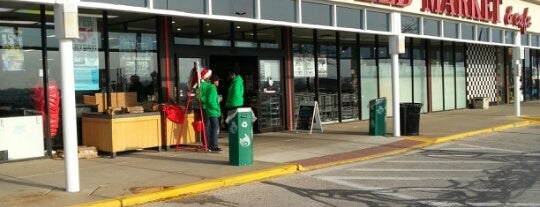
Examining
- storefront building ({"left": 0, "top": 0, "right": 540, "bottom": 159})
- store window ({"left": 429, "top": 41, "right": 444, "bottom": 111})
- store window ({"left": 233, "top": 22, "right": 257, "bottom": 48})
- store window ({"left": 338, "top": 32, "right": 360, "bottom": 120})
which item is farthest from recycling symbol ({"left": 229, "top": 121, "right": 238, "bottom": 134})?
store window ({"left": 429, "top": 41, "right": 444, "bottom": 111})

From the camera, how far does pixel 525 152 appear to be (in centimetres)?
1260

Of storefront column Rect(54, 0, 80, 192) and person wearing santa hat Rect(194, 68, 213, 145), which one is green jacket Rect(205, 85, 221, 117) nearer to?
person wearing santa hat Rect(194, 68, 213, 145)

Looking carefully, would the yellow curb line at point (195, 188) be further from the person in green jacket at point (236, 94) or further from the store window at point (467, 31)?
→ the store window at point (467, 31)

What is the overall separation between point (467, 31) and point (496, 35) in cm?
282

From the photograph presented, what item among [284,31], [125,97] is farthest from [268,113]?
[125,97]

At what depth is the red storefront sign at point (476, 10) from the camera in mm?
17109

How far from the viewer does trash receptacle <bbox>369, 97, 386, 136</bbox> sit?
49.2 ft

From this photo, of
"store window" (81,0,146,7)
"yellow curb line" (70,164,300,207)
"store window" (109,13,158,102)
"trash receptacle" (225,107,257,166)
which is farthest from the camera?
"store window" (109,13,158,102)

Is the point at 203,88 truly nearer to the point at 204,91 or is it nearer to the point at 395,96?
the point at 204,91

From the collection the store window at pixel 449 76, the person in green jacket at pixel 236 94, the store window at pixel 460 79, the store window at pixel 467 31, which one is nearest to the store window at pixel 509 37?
the store window at pixel 449 76

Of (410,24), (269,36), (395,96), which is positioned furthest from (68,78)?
(410,24)

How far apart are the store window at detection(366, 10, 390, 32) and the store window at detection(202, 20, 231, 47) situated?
359 centimetres

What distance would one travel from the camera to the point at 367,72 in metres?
20.8

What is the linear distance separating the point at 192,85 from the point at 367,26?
201 inches
